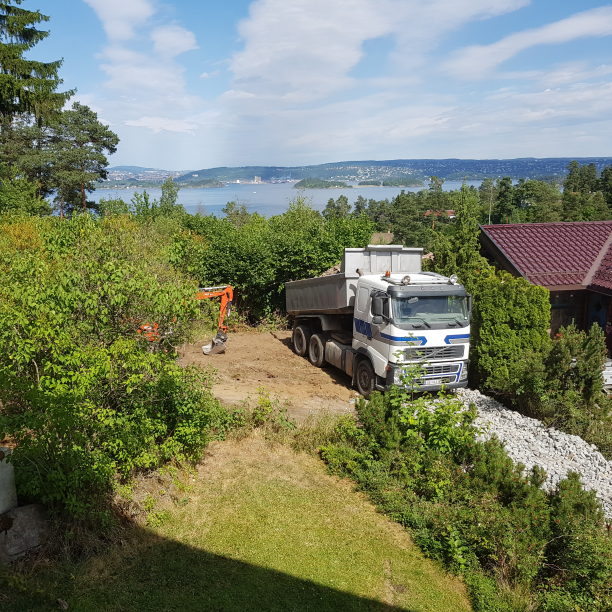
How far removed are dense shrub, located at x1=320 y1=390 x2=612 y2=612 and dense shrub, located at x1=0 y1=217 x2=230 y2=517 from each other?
304cm

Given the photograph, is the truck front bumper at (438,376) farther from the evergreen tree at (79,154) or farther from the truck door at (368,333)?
the evergreen tree at (79,154)

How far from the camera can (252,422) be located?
9.74m

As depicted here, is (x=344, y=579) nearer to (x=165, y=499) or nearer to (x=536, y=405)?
(x=165, y=499)

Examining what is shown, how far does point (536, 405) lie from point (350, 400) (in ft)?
13.3

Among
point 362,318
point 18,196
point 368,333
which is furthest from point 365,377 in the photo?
point 18,196

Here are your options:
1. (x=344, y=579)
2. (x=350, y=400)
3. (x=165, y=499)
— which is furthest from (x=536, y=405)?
(x=165, y=499)

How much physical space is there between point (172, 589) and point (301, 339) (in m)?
10.8

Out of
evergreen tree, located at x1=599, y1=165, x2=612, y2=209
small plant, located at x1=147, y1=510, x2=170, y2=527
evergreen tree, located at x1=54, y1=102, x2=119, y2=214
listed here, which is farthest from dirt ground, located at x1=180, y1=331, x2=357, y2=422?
evergreen tree, located at x1=599, y1=165, x2=612, y2=209

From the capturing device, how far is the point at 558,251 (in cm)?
1587

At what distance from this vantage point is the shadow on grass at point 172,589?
525cm

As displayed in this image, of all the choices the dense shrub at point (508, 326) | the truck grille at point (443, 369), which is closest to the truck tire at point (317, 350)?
the truck grille at point (443, 369)

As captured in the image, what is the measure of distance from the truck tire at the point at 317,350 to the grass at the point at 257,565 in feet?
22.4

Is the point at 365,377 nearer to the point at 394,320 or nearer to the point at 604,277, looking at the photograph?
the point at 394,320

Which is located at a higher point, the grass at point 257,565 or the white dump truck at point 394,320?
the white dump truck at point 394,320
